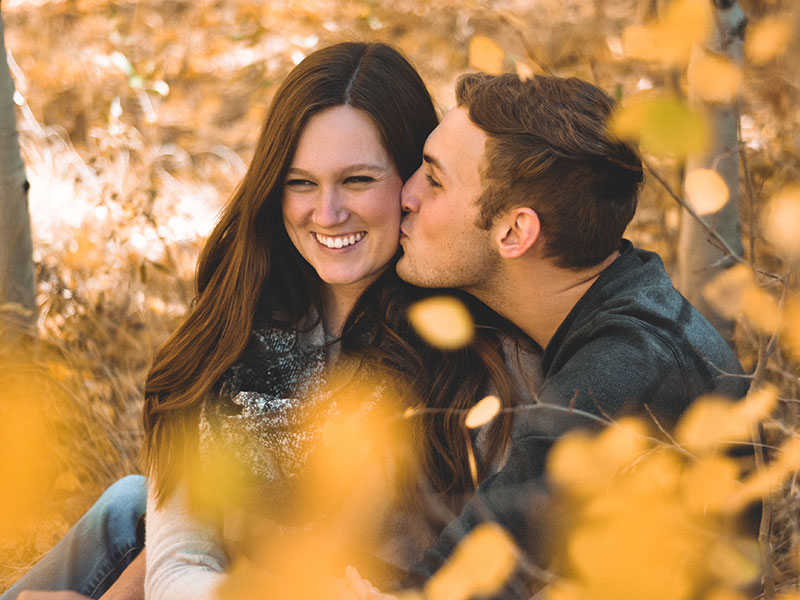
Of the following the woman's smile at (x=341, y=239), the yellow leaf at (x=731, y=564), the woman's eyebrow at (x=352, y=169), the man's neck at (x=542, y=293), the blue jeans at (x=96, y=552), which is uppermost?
the woman's eyebrow at (x=352, y=169)

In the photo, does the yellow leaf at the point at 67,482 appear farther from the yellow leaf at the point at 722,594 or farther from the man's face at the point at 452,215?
the yellow leaf at the point at 722,594

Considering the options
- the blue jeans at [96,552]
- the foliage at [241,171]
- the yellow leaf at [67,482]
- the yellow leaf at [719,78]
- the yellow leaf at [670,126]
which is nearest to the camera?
the yellow leaf at [670,126]

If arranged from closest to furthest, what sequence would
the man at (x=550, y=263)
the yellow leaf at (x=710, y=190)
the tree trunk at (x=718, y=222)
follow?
the yellow leaf at (x=710, y=190), the man at (x=550, y=263), the tree trunk at (x=718, y=222)

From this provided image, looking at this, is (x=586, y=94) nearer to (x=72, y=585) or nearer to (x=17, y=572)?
(x=72, y=585)

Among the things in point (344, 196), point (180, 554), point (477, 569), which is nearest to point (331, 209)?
point (344, 196)

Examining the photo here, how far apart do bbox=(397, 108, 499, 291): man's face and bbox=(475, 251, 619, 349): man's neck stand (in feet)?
0.21

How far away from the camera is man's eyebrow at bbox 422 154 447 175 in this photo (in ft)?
6.44

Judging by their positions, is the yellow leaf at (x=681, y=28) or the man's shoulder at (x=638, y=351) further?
the man's shoulder at (x=638, y=351)

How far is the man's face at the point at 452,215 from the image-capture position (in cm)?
194

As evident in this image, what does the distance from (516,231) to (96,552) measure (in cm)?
141

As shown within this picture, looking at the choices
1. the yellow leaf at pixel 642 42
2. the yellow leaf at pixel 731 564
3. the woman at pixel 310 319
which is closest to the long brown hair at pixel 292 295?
the woman at pixel 310 319

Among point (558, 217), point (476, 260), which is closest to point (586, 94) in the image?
point (558, 217)

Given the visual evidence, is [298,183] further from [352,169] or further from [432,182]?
[432,182]

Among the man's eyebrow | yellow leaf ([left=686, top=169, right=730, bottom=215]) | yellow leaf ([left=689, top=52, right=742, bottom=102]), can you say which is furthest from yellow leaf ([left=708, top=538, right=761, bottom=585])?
the man's eyebrow
